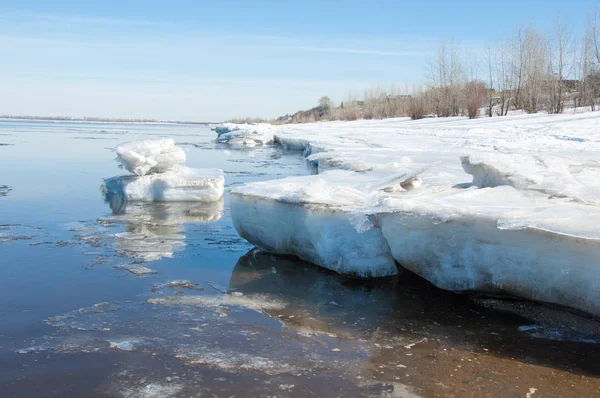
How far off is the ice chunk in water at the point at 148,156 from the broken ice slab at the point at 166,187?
16 cm

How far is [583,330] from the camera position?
3434mm

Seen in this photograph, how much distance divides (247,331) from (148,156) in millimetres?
5111

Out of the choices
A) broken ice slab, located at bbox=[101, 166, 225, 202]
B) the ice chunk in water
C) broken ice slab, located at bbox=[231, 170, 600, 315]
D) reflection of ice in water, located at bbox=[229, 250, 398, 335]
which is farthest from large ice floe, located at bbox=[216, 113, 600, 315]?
the ice chunk in water

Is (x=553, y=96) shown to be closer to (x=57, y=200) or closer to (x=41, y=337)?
(x=57, y=200)

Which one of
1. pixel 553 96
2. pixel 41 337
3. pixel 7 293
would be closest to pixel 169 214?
pixel 7 293

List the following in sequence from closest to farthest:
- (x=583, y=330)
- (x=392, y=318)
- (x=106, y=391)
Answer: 1. (x=106, y=391)
2. (x=583, y=330)
3. (x=392, y=318)

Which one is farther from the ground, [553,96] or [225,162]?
[553,96]

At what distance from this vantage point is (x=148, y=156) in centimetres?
793

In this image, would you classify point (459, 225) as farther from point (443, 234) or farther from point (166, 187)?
point (166, 187)

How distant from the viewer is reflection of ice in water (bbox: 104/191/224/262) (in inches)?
211

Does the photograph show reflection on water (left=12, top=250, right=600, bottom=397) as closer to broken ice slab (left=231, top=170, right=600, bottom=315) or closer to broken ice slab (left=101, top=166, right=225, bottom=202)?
broken ice slab (left=231, top=170, right=600, bottom=315)

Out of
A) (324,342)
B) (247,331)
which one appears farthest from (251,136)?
(324,342)

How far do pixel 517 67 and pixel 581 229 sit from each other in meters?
28.0

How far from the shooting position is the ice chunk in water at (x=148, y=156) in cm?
773
